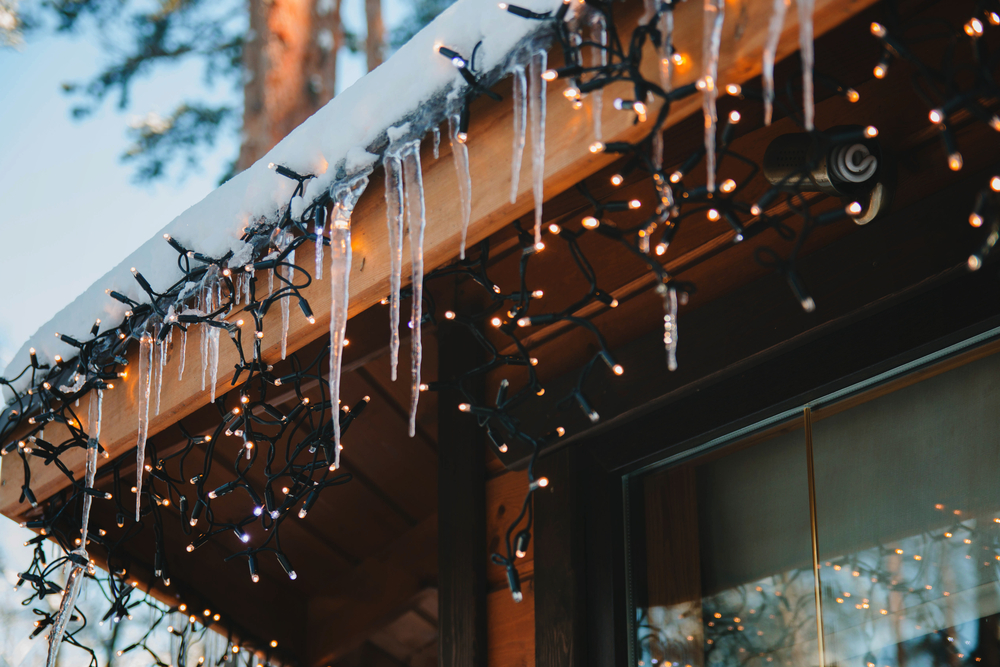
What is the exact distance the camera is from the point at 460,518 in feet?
8.09

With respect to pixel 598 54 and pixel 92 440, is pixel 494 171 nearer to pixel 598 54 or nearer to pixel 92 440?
pixel 598 54

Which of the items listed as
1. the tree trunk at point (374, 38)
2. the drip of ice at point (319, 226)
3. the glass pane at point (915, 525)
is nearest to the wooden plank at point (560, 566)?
the glass pane at point (915, 525)

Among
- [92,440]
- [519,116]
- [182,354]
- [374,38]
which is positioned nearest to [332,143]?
[519,116]

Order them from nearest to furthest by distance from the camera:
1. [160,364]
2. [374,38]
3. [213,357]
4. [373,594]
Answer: [213,357] < [160,364] < [373,594] < [374,38]

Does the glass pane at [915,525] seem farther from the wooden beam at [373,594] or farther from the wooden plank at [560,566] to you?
the wooden beam at [373,594]

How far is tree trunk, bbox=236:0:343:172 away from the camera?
5180 mm

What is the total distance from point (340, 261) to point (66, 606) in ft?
4.56

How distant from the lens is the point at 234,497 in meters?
3.13

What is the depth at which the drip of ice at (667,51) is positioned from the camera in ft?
3.88

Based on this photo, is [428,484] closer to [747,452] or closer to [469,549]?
[469,549]

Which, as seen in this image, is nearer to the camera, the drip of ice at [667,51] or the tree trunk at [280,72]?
the drip of ice at [667,51]

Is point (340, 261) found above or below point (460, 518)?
above

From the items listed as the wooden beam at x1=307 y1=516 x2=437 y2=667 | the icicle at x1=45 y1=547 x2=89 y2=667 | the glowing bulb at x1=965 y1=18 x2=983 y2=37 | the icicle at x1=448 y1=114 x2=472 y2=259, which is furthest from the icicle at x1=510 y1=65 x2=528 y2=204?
the wooden beam at x1=307 y1=516 x2=437 y2=667

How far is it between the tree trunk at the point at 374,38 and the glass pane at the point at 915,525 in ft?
17.3
